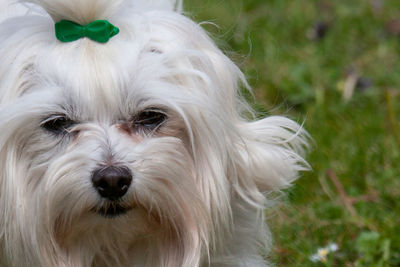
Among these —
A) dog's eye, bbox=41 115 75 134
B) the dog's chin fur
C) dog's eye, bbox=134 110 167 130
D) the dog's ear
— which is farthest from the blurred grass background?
dog's eye, bbox=41 115 75 134

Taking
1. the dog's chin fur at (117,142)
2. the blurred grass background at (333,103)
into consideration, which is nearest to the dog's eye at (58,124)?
the dog's chin fur at (117,142)

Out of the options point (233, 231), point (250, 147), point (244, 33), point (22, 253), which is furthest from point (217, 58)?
point (244, 33)

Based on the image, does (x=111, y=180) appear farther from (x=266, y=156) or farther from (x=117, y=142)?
(x=266, y=156)

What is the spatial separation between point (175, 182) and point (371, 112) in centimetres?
218

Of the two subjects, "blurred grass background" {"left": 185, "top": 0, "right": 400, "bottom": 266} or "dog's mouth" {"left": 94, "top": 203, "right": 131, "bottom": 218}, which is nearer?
"dog's mouth" {"left": 94, "top": 203, "right": 131, "bottom": 218}

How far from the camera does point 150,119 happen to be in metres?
2.50

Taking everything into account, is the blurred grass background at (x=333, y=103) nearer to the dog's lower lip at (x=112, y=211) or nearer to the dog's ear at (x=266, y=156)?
the dog's ear at (x=266, y=156)

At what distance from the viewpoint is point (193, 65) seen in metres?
2.57

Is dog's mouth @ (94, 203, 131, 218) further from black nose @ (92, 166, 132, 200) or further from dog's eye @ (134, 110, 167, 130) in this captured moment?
dog's eye @ (134, 110, 167, 130)

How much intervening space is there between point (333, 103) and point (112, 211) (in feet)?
7.74

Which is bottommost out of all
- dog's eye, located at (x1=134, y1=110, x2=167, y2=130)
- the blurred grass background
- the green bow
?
the blurred grass background

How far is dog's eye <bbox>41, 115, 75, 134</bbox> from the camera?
246 cm

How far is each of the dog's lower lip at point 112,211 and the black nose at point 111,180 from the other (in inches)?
2.5

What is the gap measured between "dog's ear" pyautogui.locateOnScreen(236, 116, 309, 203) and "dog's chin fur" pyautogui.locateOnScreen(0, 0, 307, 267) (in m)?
0.01
